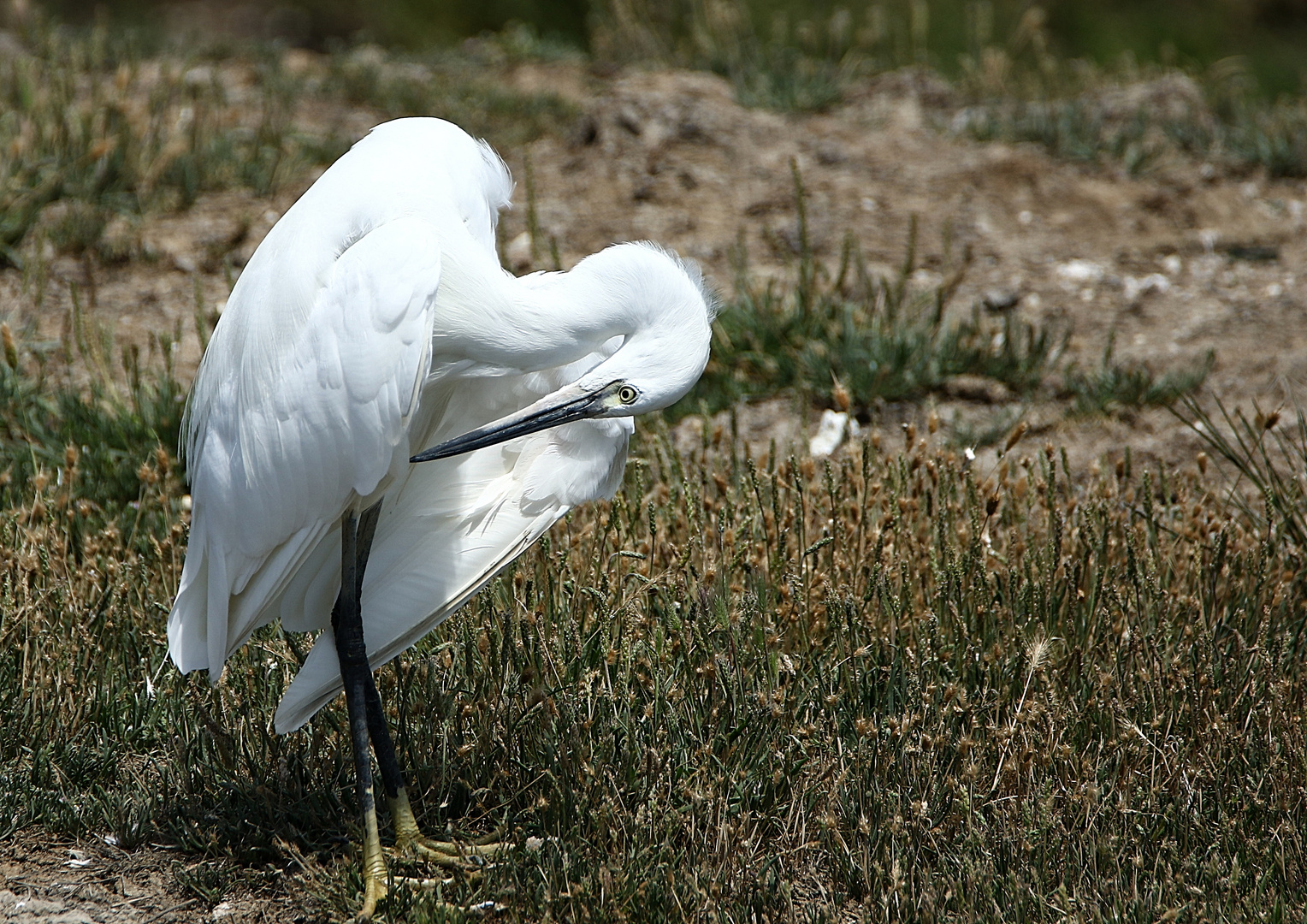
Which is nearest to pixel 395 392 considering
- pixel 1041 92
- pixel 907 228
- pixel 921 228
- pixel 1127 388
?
pixel 1127 388

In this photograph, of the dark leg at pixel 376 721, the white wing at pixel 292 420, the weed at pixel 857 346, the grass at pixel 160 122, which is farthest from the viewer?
the grass at pixel 160 122

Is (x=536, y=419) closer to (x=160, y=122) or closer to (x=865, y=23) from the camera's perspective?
(x=160, y=122)

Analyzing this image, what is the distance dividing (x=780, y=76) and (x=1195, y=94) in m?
2.52

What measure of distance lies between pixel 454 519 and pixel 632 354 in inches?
24.7

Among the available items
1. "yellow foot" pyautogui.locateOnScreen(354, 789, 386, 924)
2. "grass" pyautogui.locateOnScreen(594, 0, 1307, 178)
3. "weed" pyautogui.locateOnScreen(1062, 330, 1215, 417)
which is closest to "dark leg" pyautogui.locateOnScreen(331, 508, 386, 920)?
"yellow foot" pyautogui.locateOnScreen(354, 789, 386, 924)

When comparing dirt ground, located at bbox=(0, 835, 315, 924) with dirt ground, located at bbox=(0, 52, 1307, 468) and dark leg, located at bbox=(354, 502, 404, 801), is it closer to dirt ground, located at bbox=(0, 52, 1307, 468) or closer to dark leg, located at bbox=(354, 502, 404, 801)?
dark leg, located at bbox=(354, 502, 404, 801)

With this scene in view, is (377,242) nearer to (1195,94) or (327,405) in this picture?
(327,405)

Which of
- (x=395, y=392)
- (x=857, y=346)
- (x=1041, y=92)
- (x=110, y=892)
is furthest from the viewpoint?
(x=1041, y=92)

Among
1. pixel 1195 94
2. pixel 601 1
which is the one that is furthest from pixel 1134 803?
pixel 601 1

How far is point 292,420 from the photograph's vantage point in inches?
96.7

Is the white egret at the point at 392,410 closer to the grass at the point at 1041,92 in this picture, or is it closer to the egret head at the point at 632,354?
the egret head at the point at 632,354

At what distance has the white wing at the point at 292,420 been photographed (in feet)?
7.64

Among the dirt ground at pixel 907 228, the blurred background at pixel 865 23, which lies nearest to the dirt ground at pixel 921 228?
the dirt ground at pixel 907 228

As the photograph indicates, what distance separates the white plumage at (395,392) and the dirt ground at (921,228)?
5.91ft
